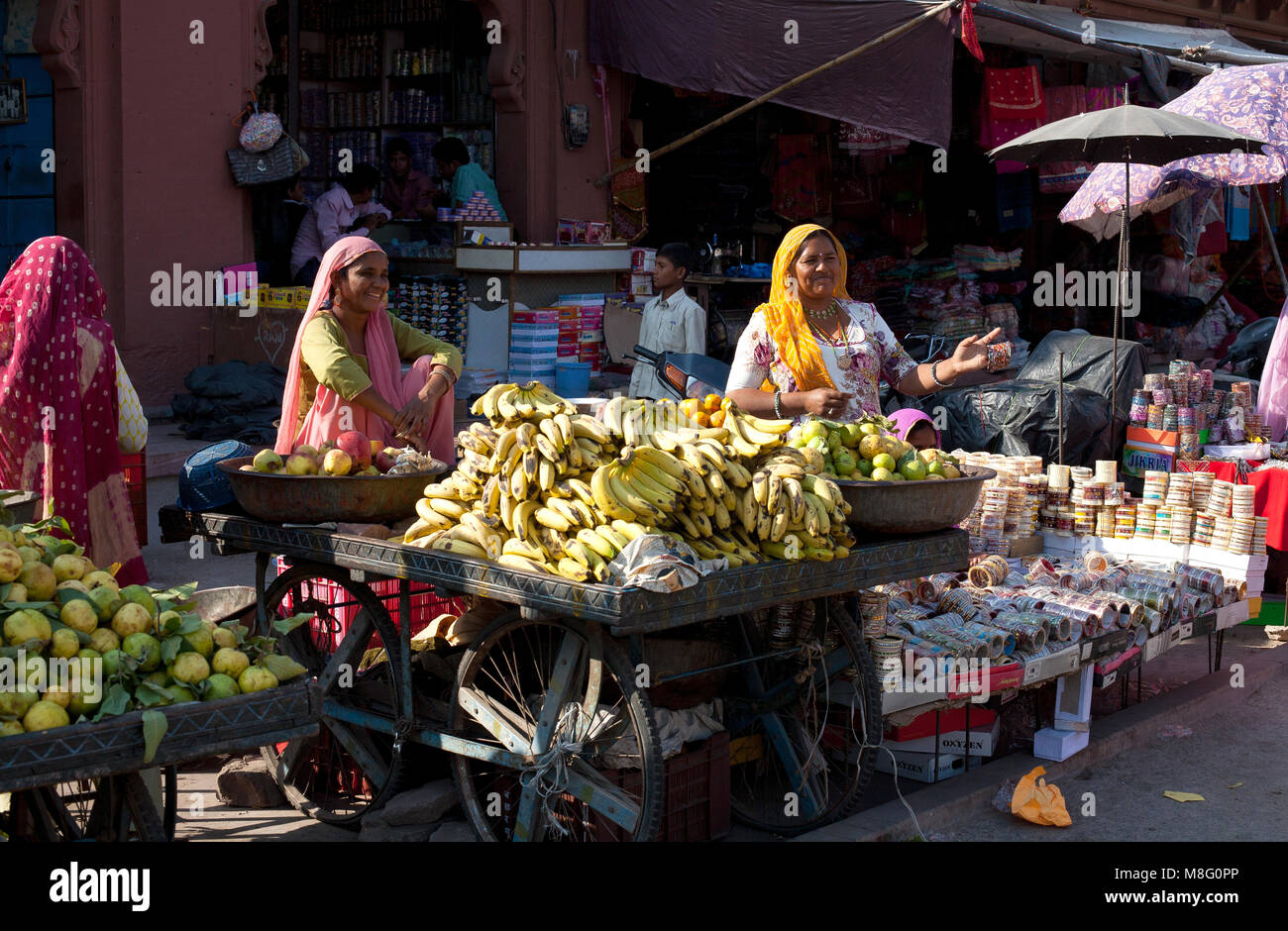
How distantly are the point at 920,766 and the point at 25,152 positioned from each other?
25.2 feet

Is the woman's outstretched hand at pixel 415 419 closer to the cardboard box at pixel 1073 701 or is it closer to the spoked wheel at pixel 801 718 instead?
the spoked wheel at pixel 801 718

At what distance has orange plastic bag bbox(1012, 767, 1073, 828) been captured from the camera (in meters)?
4.83

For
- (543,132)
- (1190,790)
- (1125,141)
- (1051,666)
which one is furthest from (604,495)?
(543,132)

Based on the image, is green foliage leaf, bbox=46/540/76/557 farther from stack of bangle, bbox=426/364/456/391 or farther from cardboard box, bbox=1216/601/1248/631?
cardboard box, bbox=1216/601/1248/631

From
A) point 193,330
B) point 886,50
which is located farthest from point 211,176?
point 886,50

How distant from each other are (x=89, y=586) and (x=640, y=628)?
1.48 m

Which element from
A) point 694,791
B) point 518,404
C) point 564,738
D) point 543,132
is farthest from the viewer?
point 543,132

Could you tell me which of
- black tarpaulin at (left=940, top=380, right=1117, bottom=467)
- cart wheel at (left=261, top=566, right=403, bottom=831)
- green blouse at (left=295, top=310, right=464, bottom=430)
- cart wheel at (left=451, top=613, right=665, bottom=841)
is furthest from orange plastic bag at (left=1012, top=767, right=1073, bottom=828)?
black tarpaulin at (left=940, top=380, right=1117, bottom=467)

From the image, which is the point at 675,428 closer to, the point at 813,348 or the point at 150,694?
the point at 813,348

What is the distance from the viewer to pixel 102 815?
11.5 feet

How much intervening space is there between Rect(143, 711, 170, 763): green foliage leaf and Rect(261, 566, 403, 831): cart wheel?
1363 millimetres

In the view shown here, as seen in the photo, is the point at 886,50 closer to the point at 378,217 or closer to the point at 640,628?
the point at 378,217

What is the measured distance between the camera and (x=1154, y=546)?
7145 millimetres

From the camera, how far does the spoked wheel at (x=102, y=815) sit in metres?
3.36
